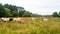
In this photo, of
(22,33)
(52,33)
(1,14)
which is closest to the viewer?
(22,33)

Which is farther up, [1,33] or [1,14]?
[1,33]

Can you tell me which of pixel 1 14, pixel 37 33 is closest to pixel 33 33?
pixel 37 33

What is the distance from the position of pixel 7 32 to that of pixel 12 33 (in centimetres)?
27

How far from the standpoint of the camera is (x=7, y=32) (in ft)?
25.3

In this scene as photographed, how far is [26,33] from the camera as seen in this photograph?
7.50m

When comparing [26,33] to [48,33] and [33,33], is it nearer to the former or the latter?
[33,33]

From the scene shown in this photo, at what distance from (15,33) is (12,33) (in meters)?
0.13

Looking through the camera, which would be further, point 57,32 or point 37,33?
point 57,32

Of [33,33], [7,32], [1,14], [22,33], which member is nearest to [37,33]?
[33,33]

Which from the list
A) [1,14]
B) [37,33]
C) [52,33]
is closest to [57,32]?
[52,33]

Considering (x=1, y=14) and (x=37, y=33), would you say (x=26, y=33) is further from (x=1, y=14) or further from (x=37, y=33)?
(x=1, y=14)

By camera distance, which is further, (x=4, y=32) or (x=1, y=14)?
(x=1, y=14)

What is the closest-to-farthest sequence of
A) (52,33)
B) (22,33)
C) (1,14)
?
(22,33)
(52,33)
(1,14)

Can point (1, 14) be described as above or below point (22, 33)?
below
